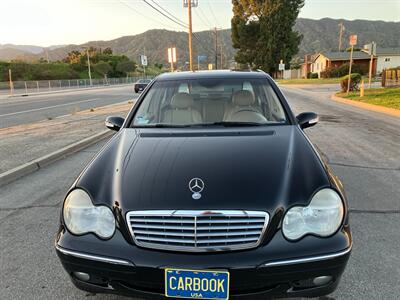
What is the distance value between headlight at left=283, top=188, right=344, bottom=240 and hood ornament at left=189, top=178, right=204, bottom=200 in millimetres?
535

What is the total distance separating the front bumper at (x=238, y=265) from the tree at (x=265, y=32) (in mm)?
59566

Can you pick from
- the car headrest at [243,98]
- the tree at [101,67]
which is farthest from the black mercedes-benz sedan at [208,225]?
the tree at [101,67]

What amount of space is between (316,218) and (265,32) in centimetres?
6099

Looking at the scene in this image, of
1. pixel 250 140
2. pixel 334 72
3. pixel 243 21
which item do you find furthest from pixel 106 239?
pixel 243 21

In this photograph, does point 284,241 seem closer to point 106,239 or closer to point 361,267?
point 106,239

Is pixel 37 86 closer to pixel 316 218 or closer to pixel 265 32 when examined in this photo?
pixel 265 32

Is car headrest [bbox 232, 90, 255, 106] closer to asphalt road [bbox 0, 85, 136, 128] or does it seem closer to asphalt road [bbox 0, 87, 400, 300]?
asphalt road [bbox 0, 87, 400, 300]

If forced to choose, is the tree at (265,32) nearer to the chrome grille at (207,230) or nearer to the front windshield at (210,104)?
the front windshield at (210,104)

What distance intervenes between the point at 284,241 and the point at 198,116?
5.85ft

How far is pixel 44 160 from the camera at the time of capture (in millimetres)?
6586

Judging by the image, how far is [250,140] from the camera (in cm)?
290

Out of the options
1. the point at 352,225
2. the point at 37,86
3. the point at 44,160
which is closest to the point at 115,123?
the point at 352,225

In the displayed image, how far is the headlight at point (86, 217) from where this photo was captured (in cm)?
225

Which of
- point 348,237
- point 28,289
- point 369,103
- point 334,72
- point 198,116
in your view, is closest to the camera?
point 348,237
